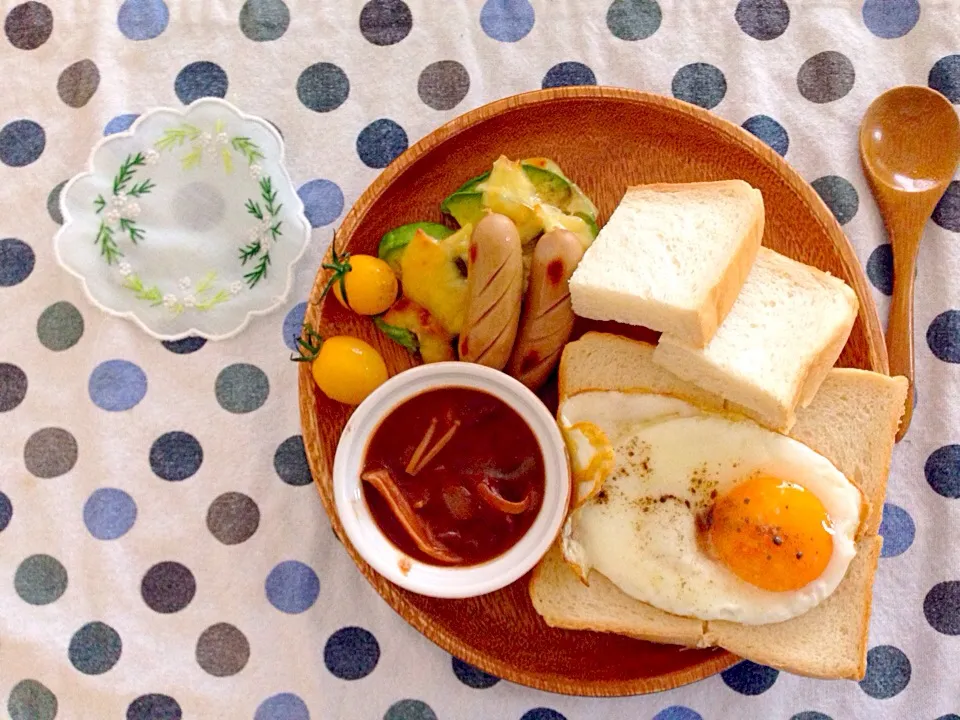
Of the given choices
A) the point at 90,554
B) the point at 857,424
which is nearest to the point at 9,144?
the point at 90,554

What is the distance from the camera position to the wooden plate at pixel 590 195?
2.14 m

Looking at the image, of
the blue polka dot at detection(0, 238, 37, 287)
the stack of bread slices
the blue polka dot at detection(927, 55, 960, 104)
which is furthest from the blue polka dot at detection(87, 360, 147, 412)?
the blue polka dot at detection(927, 55, 960, 104)

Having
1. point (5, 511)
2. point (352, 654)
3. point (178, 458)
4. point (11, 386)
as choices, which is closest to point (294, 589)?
point (352, 654)

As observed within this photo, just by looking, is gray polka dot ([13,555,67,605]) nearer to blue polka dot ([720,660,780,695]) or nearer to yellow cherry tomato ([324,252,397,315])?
yellow cherry tomato ([324,252,397,315])

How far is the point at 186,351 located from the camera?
2.42 m

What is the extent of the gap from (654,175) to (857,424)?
2.73 ft

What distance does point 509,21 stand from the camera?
244 centimetres

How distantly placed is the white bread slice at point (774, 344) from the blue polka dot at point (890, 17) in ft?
2.75

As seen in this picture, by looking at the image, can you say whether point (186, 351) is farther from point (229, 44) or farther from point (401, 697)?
point (401, 697)

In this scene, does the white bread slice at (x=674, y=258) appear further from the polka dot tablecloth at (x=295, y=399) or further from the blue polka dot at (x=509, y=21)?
the blue polka dot at (x=509, y=21)

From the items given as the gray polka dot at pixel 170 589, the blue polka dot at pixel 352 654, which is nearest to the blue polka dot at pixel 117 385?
the gray polka dot at pixel 170 589

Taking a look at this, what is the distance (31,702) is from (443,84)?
84.4 inches

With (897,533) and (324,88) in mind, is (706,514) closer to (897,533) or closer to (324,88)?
(897,533)

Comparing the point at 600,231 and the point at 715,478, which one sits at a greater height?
the point at 600,231
